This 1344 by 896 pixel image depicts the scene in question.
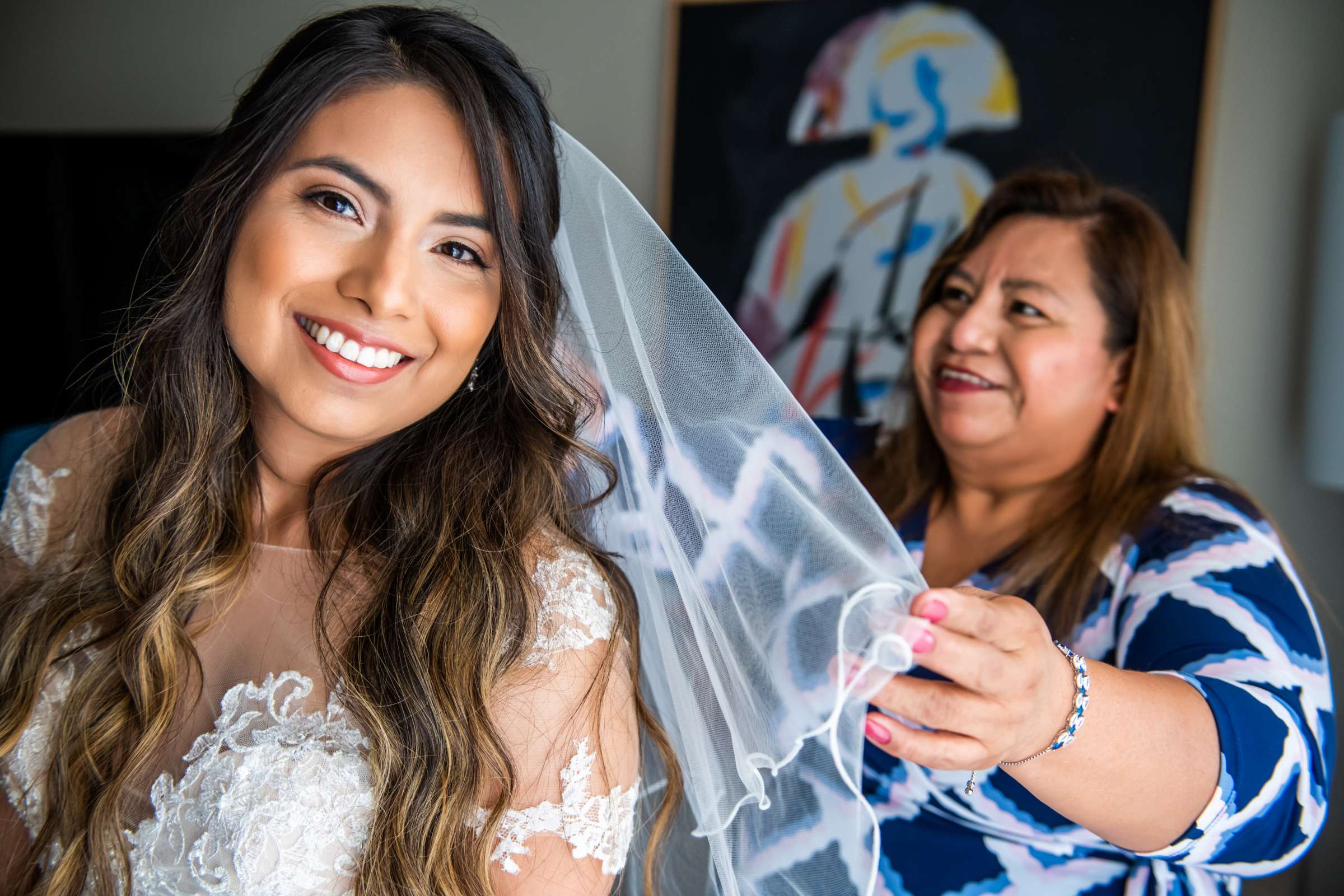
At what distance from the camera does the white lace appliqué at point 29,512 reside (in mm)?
1388

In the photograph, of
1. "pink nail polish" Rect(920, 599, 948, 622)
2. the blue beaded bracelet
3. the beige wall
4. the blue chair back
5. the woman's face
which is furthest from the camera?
the beige wall

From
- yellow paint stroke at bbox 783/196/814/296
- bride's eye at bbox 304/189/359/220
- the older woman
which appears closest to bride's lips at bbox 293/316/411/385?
bride's eye at bbox 304/189/359/220

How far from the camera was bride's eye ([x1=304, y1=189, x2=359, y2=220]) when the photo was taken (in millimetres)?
1128

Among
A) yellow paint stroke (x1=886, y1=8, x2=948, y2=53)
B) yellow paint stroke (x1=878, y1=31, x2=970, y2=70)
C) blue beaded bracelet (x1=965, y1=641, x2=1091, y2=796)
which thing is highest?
yellow paint stroke (x1=886, y1=8, x2=948, y2=53)

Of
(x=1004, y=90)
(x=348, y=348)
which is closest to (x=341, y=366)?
(x=348, y=348)

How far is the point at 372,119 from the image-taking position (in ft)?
3.70

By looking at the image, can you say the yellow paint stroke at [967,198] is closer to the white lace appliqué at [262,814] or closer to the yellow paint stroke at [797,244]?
the yellow paint stroke at [797,244]

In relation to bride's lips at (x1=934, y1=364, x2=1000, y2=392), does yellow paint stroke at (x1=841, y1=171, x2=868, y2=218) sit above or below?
above

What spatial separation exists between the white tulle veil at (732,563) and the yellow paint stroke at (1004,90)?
4.62ft

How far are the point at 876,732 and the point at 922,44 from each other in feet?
6.52

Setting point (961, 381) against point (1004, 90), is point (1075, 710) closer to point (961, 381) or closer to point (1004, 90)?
point (961, 381)

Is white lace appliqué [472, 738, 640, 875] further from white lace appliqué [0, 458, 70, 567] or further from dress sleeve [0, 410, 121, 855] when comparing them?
white lace appliqué [0, 458, 70, 567]

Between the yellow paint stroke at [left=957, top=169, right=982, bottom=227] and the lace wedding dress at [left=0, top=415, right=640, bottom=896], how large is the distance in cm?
153

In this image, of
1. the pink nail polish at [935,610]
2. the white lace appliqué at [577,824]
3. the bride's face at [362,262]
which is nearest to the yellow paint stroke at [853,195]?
the bride's face at [362,262]
